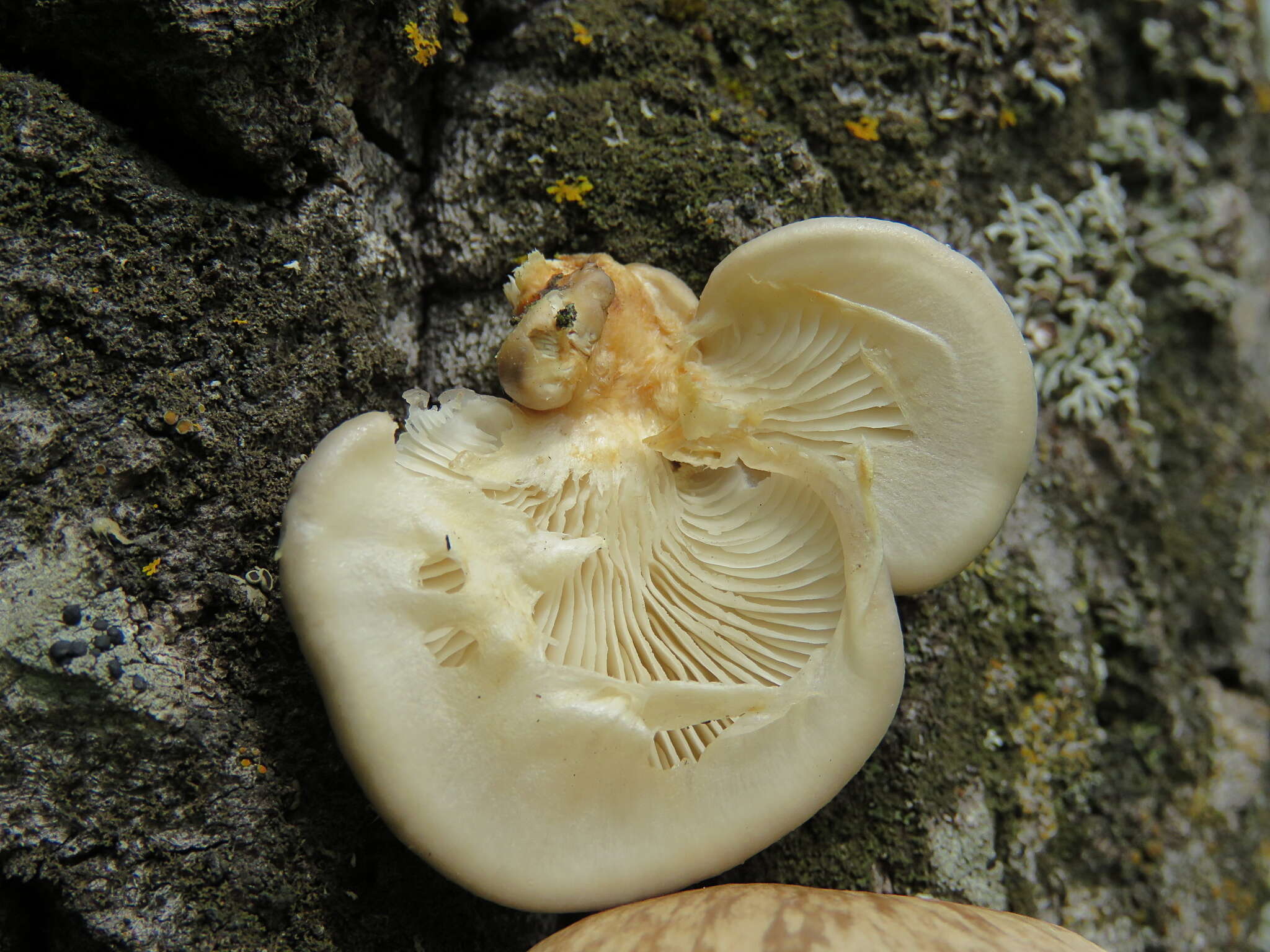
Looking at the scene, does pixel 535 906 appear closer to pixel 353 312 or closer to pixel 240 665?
pixel 240 665

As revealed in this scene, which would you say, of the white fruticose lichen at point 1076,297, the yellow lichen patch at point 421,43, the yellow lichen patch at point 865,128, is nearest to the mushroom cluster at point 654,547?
the yellow lichen patch at point 421,43

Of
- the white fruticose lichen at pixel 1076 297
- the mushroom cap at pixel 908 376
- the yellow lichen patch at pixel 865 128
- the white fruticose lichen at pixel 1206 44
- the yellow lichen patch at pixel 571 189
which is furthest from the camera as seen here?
the white fruticose lichen at pixel 1206 44

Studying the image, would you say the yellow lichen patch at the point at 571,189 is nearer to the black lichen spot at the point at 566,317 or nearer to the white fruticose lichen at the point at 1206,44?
the black lichen spot at the point at 566,317

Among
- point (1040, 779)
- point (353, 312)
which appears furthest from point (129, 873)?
point (1040, 779)

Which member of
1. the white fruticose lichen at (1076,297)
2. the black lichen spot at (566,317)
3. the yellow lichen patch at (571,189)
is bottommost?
the white fruticose lichen at (1076,297)

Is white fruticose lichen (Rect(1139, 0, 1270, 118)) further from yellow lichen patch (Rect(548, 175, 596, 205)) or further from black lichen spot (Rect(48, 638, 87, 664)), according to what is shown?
black lichen spot (Rect(48, 638, 87, 664))
